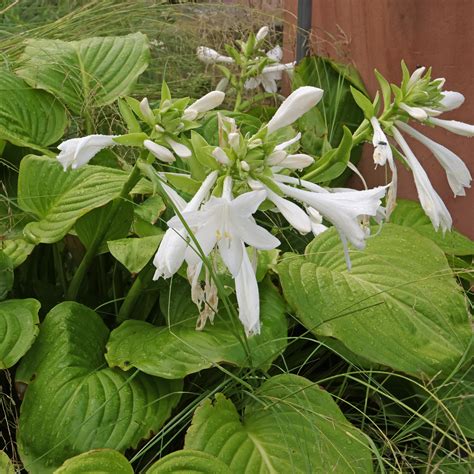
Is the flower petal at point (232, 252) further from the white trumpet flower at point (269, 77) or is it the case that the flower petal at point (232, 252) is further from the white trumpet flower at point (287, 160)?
the white trumpet flower at point (269, 77)

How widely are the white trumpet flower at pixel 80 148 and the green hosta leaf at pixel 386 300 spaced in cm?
48

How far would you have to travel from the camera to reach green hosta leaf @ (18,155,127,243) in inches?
60.7

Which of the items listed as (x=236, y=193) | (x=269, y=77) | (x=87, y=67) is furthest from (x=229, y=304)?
(x=269, y=77)

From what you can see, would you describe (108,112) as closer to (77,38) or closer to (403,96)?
(77,38)

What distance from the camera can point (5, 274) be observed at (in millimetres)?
1538

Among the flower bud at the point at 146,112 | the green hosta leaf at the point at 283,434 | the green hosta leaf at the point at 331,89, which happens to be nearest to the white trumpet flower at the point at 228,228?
the flower bud at the point at 146,112

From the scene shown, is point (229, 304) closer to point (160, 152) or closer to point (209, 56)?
point (160, 152)

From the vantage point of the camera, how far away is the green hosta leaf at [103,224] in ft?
5.13

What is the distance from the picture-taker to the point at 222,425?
131 centimetres

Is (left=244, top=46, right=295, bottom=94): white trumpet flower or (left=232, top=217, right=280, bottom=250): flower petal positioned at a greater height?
(left=232, top=217, right=280, bottom=250): flower petal

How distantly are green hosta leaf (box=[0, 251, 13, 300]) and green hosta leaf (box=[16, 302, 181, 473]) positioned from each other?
14cm

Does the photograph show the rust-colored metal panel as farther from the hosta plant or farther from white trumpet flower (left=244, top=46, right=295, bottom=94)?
the hosta plant

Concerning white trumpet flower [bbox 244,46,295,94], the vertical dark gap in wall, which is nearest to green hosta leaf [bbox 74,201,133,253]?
white trumpet flower [bbox 244,46,295,94]

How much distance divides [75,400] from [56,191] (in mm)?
504
